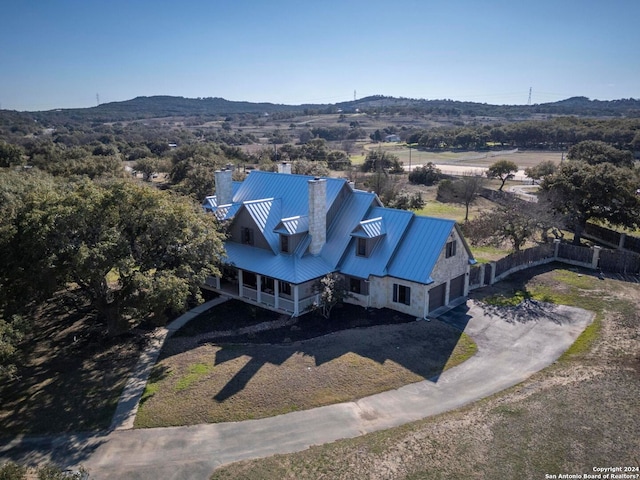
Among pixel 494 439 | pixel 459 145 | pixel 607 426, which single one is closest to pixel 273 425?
pixel 494 439

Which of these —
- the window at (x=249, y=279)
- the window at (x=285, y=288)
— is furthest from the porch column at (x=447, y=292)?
the window at (x=249, y=279)

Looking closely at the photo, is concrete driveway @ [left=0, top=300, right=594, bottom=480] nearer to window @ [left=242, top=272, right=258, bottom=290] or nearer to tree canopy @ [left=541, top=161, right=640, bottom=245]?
window @ [left=242, top=272, right=258, bottom=290]

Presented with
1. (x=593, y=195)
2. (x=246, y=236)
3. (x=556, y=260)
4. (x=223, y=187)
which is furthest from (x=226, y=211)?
(x=593, y=195)

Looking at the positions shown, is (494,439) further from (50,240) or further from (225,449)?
(50,240)

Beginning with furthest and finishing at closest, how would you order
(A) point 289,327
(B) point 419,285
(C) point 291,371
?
(A) point 289,327, (B) point 419,285, (C) point 291,371

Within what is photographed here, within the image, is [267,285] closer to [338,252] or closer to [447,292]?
[338,252]

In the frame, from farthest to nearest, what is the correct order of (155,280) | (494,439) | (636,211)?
(636,211) < (155,280) < (494,439)
